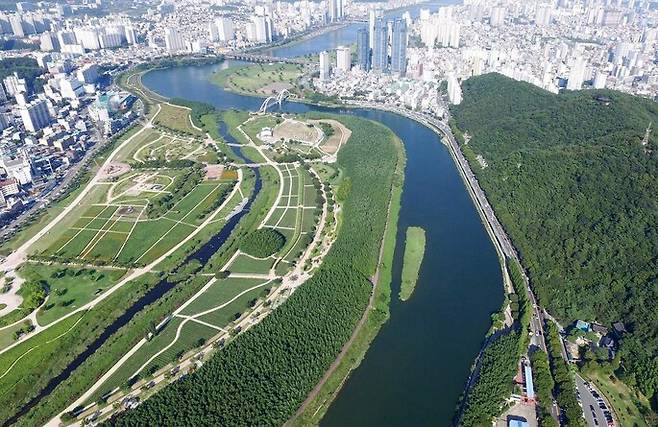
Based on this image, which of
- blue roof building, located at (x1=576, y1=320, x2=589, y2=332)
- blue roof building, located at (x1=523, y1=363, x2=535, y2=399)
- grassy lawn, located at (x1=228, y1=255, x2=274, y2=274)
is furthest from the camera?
grassy lawn, located at (x1=228, y1=255, x2=274, y2=274)

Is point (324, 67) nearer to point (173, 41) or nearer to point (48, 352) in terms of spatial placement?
point (173, 41)

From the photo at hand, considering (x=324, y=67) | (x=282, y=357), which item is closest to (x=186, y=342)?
(x=282, y=357)

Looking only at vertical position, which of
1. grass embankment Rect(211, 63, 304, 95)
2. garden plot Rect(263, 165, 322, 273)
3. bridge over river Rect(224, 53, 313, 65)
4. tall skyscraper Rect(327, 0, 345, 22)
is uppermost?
tall skyscraper Rect(327, 0, 345, 22)

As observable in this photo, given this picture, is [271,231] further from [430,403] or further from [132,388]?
[430,403]

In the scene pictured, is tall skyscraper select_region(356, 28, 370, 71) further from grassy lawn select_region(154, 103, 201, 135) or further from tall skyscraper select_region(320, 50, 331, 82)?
grassy lawn select_region(154, 103, 201, 135)

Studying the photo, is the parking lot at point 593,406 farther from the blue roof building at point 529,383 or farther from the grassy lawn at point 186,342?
the grassy lawn at point 186,342

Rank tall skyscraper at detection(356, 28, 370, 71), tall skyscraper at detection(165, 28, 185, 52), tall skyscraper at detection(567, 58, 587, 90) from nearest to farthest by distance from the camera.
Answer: tall skyscraper at detection(567, 58, 587, 90), tall skyscraper at detection(356, 28, 370, 71), tall skyscraper at detection(165, 28, 185, 52)

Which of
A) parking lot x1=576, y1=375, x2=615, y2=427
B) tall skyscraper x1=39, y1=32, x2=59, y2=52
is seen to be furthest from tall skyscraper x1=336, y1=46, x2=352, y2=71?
parking lot x1=576, y1=375, x2=615, y2=427

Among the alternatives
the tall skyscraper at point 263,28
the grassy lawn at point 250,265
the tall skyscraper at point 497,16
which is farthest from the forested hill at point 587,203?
the tall skyscraper at point 497,16

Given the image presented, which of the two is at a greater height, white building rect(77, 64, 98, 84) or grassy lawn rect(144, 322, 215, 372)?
white building rect(77, 64, 98, 84)
